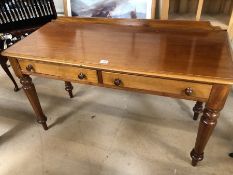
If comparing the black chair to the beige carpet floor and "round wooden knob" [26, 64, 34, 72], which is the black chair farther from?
"round wooden knob" [26, 64, 34, 72]

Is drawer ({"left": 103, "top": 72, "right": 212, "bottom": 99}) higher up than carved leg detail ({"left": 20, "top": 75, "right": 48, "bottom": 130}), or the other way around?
drawer ({"left": 103, "top": 72, "right": 212, "bottom": 99})

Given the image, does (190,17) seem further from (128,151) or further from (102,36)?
(128,151)

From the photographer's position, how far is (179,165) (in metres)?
1.30

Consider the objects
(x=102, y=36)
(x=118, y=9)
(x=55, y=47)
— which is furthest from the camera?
(x=118, y=9)

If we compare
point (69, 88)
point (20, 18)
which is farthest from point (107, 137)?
point (20, 18)

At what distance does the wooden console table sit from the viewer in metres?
0.90

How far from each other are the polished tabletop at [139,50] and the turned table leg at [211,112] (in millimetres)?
67

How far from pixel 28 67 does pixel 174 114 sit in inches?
46.3

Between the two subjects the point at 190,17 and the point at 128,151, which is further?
the point at 190,17

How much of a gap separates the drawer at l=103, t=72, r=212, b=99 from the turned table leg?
32 millimetres

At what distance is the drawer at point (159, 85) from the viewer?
2.96 feet

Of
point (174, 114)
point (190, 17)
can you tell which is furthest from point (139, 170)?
point (190, 17)

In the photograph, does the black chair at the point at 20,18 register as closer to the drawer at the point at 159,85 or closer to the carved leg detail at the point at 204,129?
the drawer at the point at 159,85

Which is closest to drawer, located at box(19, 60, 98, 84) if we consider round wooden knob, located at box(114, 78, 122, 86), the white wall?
round wooden knob, located at box(114, 78, 122, 86)
